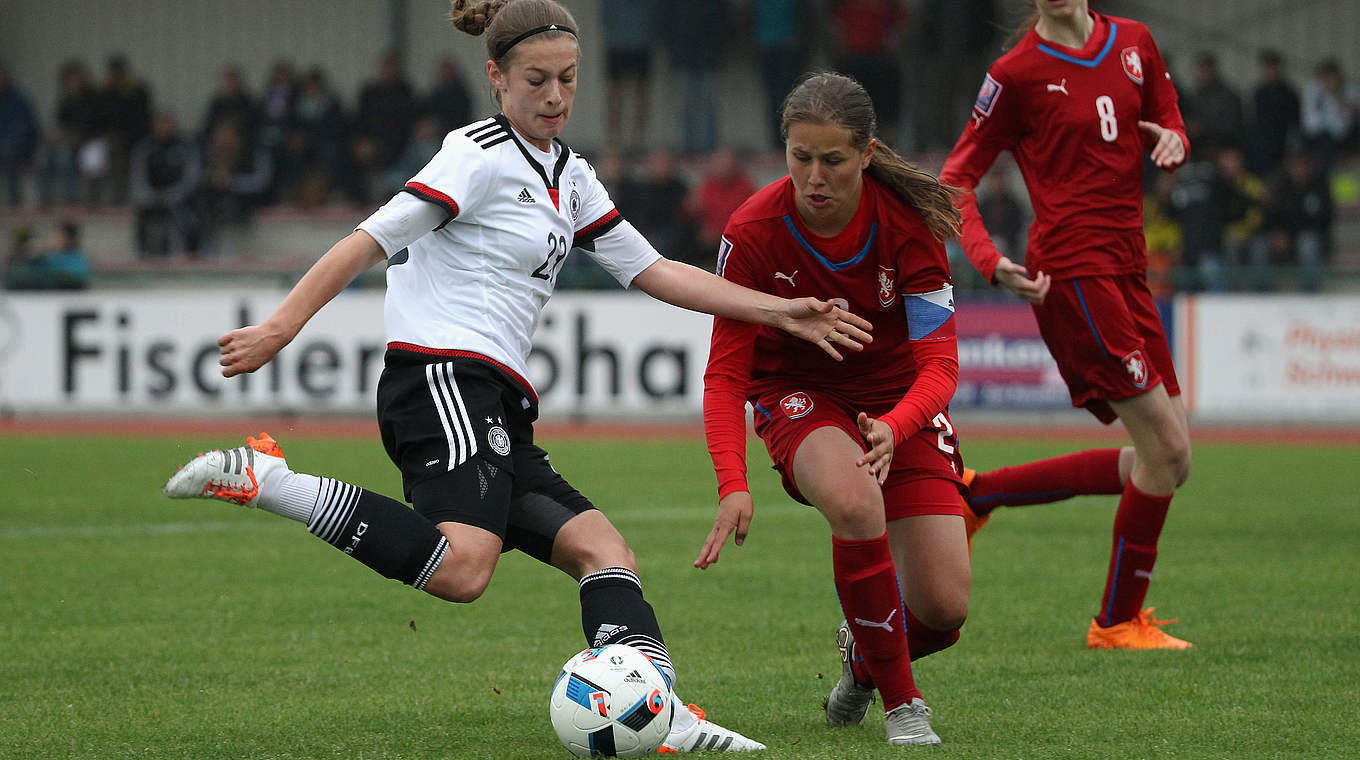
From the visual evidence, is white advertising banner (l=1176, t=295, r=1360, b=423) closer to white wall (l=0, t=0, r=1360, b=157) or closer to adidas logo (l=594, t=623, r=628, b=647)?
white wall (l=0, t=0, r=1360, b=157)

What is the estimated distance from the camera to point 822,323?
429 centimetres

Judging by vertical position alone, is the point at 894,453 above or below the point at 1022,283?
below

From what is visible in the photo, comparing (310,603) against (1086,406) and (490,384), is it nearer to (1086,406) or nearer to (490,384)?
(490,384)

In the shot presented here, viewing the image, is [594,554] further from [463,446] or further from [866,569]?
[866,569]

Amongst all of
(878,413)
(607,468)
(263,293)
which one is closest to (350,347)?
(263,293)

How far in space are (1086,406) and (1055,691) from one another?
1272 mm

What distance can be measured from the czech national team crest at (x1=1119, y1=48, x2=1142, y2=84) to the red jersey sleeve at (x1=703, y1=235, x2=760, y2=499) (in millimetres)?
1921

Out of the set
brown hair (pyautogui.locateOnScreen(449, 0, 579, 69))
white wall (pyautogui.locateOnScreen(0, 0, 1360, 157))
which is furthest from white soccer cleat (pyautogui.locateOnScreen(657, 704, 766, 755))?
white wall (pyautogui.locateOnScreen(0, 0, 1360, 157))

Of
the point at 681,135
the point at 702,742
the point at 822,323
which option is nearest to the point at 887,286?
the point at 822,323

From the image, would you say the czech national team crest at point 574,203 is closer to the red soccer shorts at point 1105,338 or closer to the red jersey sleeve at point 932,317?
the red jersey sleeve at point 932,317

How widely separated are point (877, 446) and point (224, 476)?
5.14 feet

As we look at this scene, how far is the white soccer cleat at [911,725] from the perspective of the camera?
4.16m

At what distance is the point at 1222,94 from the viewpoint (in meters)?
16.8

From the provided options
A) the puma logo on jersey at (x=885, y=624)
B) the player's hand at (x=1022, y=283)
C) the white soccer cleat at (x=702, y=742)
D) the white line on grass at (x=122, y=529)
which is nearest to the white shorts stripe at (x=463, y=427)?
the white soccer cleat at (x=702, y=742)
